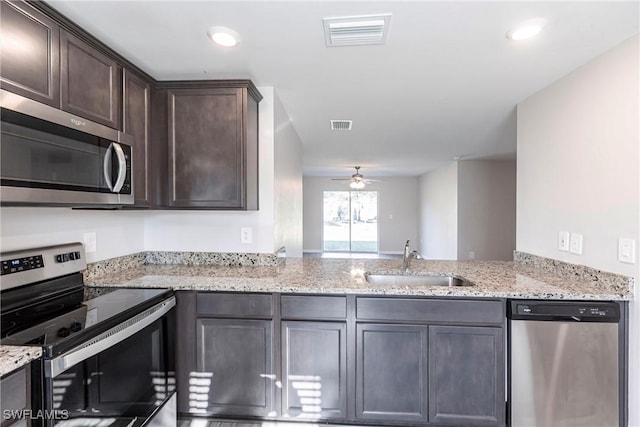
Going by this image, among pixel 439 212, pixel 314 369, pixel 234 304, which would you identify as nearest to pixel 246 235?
pixel 234 304

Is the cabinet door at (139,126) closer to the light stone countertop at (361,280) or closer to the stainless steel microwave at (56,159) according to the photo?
the stainless steel microwave at (56,159)

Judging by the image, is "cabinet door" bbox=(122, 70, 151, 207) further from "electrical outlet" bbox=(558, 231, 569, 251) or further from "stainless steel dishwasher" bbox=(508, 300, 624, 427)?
"electrical outlet" bbox=(558, 231, 569, 251)

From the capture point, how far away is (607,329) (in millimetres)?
1737

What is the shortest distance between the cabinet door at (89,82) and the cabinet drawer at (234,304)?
3.81 feet

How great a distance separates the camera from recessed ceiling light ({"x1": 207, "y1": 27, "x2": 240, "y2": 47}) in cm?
166

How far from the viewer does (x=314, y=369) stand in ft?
6.29

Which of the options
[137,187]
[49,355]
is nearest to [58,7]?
[137,187]

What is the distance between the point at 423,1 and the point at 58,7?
1.69m

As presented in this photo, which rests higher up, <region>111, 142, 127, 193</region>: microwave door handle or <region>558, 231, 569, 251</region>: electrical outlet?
<region>111, 142, 127, 193</region>: microwave door handle

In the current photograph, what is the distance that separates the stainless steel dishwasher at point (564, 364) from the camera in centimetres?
174

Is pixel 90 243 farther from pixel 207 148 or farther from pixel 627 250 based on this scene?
pixel 627 250

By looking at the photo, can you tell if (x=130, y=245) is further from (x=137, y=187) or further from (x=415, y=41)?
(x=415, y=41)

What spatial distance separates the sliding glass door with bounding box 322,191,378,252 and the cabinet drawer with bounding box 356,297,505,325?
813 centimetres

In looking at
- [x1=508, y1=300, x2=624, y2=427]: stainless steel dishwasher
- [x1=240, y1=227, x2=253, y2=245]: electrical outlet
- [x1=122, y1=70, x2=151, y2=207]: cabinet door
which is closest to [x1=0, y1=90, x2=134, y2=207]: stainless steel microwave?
[x1=122, y1=70, x2=151, y2=207]: cabinet door
